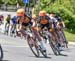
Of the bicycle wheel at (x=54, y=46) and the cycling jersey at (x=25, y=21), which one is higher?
the cycling jersey at (x=25, y=21)

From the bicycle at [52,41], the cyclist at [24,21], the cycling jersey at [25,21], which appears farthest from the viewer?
the bicycle at [52,41]

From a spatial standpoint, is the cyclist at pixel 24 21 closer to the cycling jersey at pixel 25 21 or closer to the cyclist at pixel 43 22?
the cycling jersey at pixel 25 21

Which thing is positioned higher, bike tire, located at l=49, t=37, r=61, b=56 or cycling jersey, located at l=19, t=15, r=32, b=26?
cycling jersey, located at l=19, t=15, r=32, b=26

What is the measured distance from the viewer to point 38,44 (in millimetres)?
16734

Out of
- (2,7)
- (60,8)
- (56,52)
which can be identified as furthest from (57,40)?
(2,7)

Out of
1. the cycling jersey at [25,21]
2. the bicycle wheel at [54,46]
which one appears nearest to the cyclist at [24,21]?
the cycling jersey at [25,21]

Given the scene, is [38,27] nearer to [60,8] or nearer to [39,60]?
[39,60]

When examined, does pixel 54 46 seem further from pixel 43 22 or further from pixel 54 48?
pixel 43 22

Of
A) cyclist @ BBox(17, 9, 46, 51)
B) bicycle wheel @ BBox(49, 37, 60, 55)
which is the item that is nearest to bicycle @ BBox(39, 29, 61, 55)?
bicycle wheel @ BBox(49, 37, 60, 55)

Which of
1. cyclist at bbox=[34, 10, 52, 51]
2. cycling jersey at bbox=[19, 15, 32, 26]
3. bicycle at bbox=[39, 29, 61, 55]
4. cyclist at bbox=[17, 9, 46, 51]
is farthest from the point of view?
bicycle at bbox=[39, 29, 61, 55]

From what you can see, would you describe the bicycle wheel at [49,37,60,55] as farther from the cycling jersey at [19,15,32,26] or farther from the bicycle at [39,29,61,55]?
the cycling jersey at [19,15,32,26]

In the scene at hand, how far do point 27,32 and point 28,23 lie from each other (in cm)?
34

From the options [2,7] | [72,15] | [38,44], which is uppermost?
[38,44]

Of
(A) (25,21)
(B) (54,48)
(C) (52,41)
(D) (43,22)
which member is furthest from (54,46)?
(A) (25,21)
